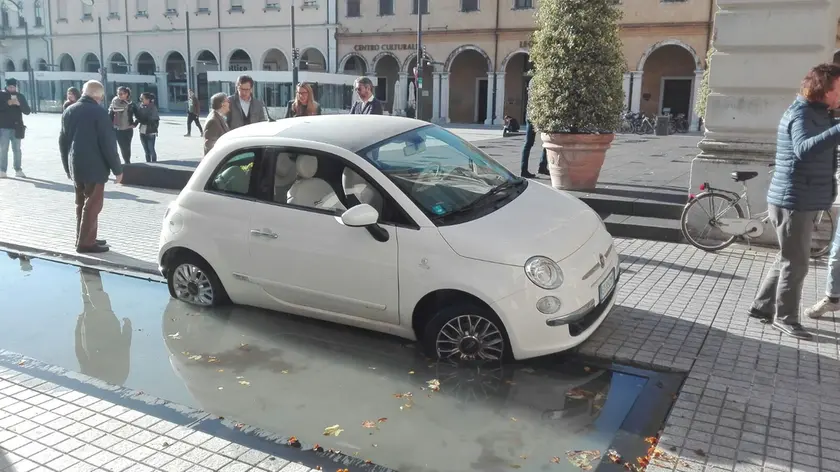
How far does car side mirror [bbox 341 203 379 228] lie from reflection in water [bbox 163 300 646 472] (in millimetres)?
1007

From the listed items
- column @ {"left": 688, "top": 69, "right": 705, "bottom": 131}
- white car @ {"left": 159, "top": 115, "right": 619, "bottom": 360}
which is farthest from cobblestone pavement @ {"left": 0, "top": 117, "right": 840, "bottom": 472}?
column @ {"left": 688, "top": 69, "right": 705, "bottom": 131}

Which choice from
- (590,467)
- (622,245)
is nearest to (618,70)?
(622,245)

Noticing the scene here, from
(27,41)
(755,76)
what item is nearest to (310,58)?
(27,41)

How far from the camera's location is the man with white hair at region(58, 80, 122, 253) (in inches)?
296

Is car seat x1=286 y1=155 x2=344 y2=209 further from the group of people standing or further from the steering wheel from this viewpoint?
the group of people standing

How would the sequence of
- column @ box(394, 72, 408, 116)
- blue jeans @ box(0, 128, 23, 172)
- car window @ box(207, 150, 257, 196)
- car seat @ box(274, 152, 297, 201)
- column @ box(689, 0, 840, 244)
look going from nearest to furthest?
1. car seat @ box(274, 152, 297, 201)
2. car window @ box(207, 150, 257, 196)
3. column @ box(689, 0, 840, 244)
4. blue jeans @ box(0, 128, 23, 172)
5. column @ box(394, 72, 408, 116)

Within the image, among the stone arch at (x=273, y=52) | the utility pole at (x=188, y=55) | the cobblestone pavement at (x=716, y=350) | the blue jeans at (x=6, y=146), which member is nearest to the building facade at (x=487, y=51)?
the stone arch at (x=273, y=52)

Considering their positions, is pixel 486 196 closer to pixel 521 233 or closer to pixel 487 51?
pixel 521 233

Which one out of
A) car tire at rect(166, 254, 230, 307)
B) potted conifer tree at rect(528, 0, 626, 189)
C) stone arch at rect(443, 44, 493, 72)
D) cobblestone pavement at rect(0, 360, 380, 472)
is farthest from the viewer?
stone arch at rect(443, 44, 493, 72)

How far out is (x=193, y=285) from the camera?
19.5 ft

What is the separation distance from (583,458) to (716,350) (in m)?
1.80

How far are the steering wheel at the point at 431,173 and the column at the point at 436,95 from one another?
38.0 m

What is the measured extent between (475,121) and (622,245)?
36906 millimetres

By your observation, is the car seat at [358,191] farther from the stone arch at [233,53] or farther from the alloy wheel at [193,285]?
the stone arch at [233,53]
